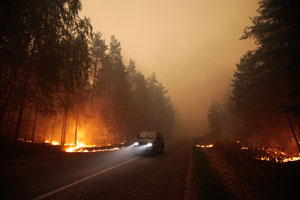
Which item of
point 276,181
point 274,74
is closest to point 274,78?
point 274,74

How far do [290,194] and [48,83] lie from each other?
44.7 feet

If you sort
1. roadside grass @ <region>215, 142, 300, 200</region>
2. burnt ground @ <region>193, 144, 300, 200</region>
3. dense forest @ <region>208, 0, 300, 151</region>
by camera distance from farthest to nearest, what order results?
dense forest @ <region>208, 0, 300, 151</region> < burnt ground @ <region>193, 144, 300, 200</region> < roadside grass @ <region>215, 142, 300, 200</region>

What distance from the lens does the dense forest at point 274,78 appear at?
10664 mm

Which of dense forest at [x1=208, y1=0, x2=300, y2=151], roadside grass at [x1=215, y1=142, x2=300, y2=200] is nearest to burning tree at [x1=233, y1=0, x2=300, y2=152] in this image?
dense forest at [x1=208, y1=0, x2=300, y2=151]

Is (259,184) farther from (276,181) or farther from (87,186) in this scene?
(87,186)

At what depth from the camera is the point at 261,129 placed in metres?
24.2

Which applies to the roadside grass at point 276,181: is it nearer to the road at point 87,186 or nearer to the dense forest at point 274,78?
the road at point 87,186

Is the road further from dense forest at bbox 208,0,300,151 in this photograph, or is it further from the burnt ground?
dense forest at bbox 208,0,300,151

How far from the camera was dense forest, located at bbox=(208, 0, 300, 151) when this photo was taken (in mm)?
10664

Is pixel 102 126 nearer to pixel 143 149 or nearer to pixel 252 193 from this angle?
pixel 143 149

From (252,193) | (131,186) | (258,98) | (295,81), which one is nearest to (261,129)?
(258,98)

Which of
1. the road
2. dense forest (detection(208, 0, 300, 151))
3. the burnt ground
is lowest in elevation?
the burnt ground

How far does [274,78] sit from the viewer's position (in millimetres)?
16609

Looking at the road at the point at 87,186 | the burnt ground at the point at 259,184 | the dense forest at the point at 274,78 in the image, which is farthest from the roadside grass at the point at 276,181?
the dense forest at the point at 274,78
